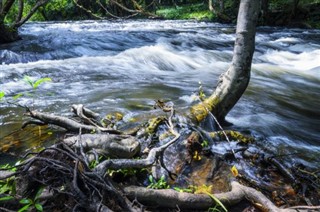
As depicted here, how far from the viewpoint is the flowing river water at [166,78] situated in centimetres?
446

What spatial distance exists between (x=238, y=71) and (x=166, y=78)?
3653mm

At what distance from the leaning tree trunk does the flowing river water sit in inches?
23.9

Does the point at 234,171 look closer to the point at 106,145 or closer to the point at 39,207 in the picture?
the point at 106,145

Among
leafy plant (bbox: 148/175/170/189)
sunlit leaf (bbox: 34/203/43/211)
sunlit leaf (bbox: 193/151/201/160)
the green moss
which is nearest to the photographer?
sunlit leaf (bbox: 34/203/43/211)

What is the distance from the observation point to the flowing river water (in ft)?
14.6

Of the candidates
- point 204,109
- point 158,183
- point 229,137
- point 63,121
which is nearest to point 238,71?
point 204,109

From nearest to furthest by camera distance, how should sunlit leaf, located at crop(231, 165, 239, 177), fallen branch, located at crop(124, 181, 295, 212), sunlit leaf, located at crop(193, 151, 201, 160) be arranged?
fallen branch, located at crop(124, 181, 295, 212)
sunlit leaf, located at crop(231, 165, 239, 177)
sunlit leaf, located at crop(193, 151, 201, 160)

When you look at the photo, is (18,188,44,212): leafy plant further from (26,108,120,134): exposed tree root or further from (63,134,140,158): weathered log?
(26,108,120,134): exposed tree root

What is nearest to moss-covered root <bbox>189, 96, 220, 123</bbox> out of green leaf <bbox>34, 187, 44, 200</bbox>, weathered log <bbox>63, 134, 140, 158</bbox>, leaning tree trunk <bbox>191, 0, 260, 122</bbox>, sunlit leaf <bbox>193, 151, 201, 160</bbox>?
leaning tree trunk <bbox>191, 0, 260, 122</bbox>

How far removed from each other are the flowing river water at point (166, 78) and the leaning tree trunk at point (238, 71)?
61 cm

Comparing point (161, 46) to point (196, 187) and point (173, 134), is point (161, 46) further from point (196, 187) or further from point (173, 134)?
point (196, 187)

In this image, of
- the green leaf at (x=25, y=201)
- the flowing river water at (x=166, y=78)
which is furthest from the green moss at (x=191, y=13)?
the green leaf at (x=25, y=201)

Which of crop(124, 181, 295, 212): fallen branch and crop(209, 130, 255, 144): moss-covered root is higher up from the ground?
crop(124, 181, 295, 212): fallen branch

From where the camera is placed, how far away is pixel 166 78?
714 cm
